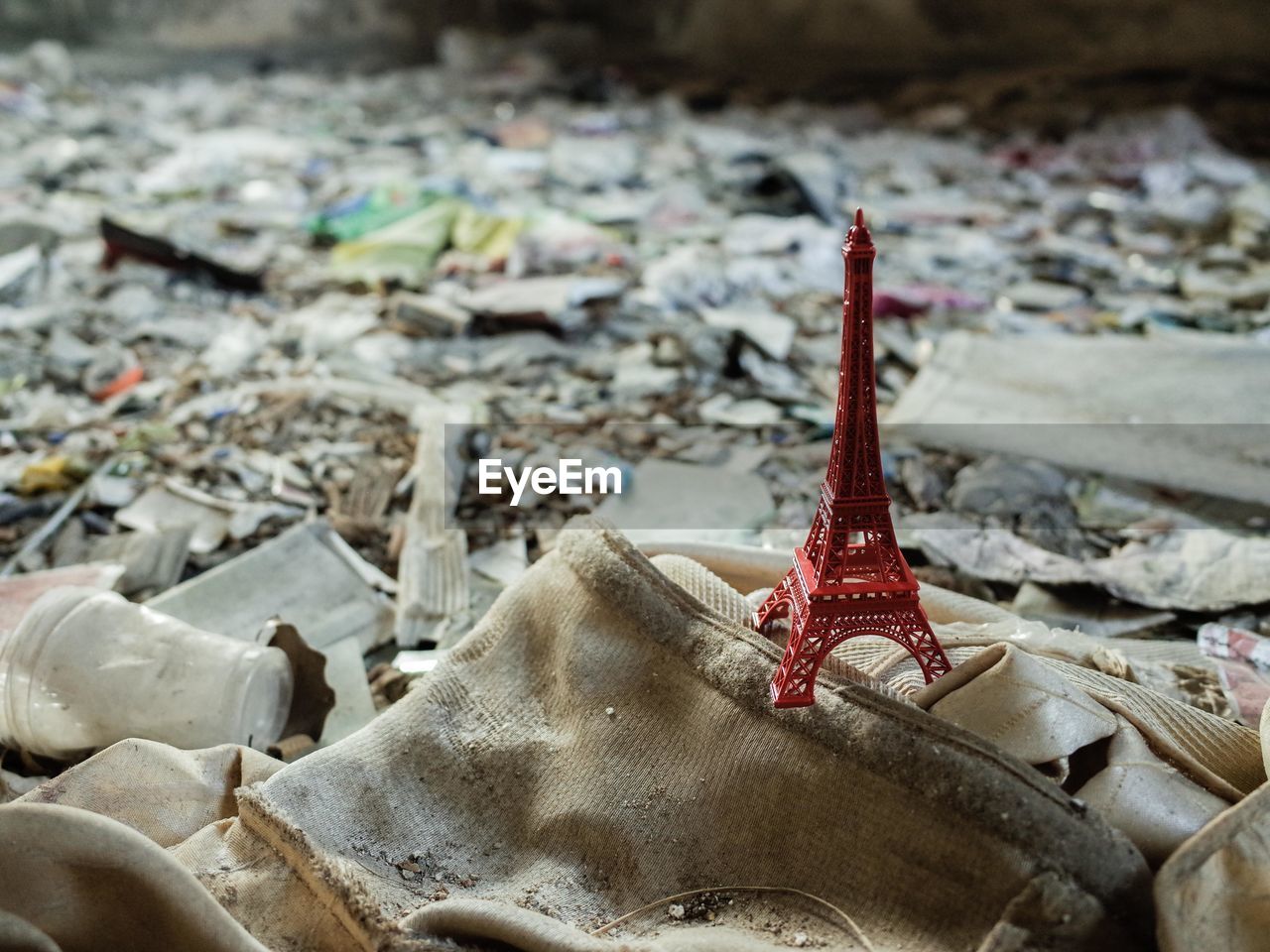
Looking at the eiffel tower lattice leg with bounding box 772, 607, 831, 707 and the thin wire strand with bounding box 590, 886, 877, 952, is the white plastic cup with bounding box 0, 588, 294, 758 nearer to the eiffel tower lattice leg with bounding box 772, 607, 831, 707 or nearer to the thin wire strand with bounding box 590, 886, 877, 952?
the thin wire strand with bounding box 590, 886, 877, 952

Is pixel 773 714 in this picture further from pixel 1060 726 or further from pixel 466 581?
pixel 466 581

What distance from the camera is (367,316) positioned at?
4723mm

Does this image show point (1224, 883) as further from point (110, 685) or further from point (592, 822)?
point (110, 685)

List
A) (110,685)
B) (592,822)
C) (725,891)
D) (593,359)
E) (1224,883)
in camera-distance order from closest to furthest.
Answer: (1224,883) → (725,891) → (592,822) → (110,685) → (593,359)

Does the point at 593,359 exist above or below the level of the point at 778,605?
below

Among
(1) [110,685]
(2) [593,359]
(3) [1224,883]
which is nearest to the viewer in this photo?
(3) [1224,883]

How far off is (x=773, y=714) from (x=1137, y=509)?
2059 mm

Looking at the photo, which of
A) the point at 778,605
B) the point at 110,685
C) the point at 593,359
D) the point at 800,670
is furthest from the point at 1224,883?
the point at 593,359

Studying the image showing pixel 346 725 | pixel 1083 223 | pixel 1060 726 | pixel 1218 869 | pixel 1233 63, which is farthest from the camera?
pixel 1233 63

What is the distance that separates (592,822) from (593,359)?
2.96 m

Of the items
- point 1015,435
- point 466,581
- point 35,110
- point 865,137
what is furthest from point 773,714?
point 35,110

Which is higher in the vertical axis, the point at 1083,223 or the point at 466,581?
the point at 1083,223

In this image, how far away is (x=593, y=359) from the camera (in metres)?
4.31

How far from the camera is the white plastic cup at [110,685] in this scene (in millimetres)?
1896
